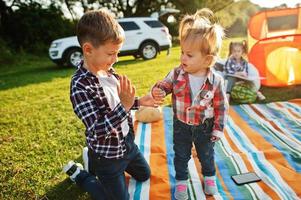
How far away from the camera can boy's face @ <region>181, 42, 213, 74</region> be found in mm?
2223

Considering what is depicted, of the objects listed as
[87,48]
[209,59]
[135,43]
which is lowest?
[135,43]

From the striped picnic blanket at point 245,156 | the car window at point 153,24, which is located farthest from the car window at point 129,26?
the striped picnic blanket at point 245,156

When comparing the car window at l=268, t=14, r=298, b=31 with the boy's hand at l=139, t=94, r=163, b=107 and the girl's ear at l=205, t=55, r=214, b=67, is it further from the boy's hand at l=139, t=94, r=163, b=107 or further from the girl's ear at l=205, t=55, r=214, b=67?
the boy's hand at l=139, t=94, r=163, b=107

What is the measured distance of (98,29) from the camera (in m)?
2.02

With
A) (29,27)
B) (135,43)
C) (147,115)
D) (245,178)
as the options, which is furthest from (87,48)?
(29,27)

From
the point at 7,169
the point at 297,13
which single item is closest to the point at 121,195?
the point at 7,169

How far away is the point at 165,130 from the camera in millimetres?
3967

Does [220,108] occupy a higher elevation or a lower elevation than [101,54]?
lower

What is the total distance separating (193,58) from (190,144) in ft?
2.31

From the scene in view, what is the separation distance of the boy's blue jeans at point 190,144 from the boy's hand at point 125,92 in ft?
1.74

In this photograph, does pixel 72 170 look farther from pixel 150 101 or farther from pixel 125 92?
pixel 125 92

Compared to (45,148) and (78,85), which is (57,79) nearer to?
(45,148)

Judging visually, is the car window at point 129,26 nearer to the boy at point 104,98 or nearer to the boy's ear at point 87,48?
the boy at point 104,98

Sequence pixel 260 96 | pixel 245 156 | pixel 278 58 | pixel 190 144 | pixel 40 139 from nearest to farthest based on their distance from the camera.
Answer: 1. pixel 190 144
2. pixel 245 156
3. pixel 40 139
4. pixel 260 96
5. pixel 278 58
